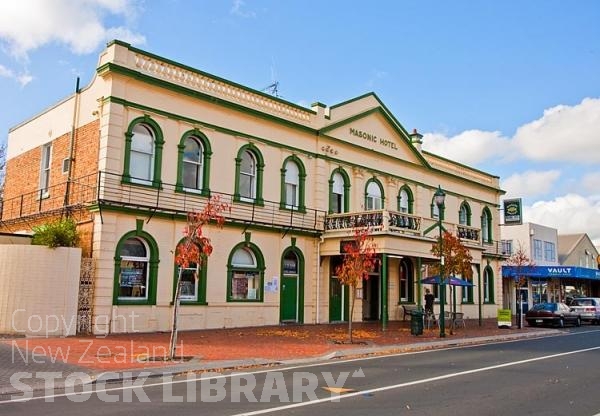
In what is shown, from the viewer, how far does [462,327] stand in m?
26.7

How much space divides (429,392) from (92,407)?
535 centimetres

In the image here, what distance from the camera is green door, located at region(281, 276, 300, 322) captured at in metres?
24.4

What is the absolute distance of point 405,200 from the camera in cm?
3175

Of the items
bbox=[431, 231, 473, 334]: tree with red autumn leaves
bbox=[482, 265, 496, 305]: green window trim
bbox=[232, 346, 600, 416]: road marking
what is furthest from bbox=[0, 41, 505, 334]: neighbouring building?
bbox=[232, 346, 600, 416]: road marking

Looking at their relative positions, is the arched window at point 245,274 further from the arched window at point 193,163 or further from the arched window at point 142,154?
the arched window at point 142,154

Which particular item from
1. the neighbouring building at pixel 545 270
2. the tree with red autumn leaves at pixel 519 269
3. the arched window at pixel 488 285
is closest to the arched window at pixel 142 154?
the tree with red autumn leaves at pixel 519 269

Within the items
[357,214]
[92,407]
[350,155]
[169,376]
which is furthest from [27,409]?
[350,155]

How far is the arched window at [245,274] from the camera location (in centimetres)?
2248

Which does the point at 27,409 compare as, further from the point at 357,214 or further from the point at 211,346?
the point at 357,214

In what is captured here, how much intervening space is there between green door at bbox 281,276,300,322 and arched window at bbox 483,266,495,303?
17147mm

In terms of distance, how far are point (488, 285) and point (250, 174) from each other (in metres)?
21.0

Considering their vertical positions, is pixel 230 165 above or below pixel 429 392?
above

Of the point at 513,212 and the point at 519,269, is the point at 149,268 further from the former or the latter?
the point at 513,212

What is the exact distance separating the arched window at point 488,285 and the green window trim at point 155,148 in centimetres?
2450
